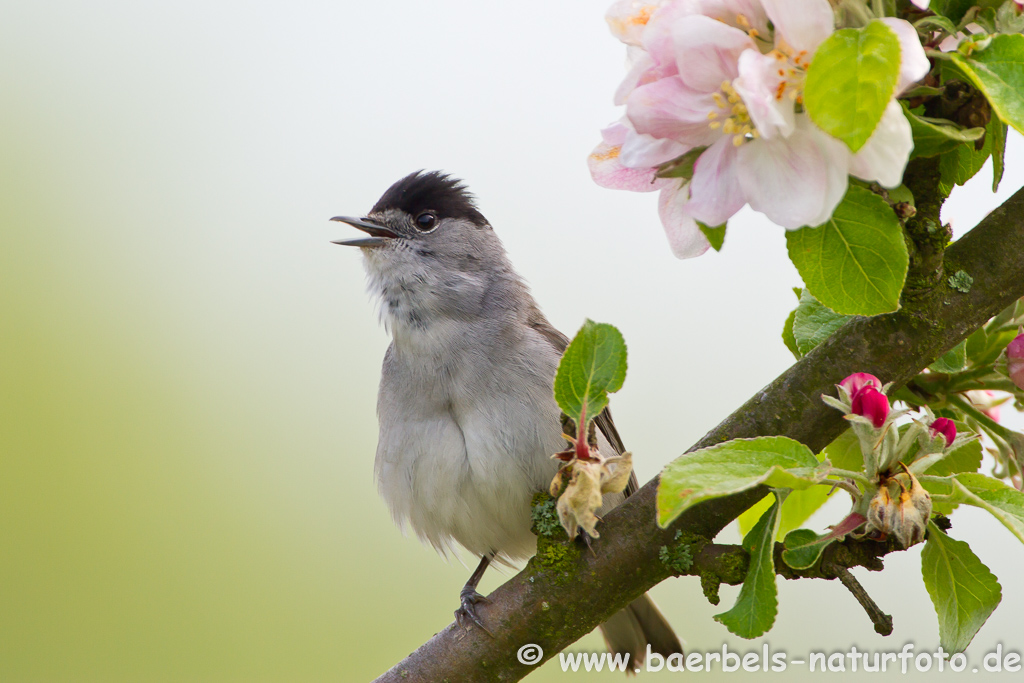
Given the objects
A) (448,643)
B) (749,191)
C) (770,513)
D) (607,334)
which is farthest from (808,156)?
(448,643)

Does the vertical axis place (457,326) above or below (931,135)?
below

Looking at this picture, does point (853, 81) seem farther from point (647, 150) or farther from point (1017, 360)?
point (1017, 360)

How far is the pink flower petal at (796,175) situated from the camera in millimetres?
1005

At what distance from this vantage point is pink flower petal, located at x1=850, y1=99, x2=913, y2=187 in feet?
3.14

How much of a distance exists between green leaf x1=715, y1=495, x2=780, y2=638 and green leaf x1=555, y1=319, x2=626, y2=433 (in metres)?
0.30

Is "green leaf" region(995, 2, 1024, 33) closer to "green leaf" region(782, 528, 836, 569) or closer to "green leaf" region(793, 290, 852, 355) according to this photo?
"green leaf" region(793, 290, 852, 355)

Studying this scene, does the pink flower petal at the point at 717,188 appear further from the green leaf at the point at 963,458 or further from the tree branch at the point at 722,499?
the green leaf at the point at 963,458

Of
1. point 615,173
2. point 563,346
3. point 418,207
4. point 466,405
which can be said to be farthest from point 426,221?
point 615,173

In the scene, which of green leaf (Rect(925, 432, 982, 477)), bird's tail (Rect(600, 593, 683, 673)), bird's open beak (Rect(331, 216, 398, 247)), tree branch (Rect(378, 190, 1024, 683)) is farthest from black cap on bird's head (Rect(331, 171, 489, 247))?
green leaf (Rect(925, 432, 982, 477))

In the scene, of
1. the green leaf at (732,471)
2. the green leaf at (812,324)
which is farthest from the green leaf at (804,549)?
the green leaf at (812,324)

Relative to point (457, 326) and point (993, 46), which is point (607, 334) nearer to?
point (993, 46)

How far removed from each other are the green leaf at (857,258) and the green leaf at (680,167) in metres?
0.17

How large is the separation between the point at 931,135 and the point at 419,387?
2.33 meters

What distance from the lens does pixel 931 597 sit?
53.9 inches
